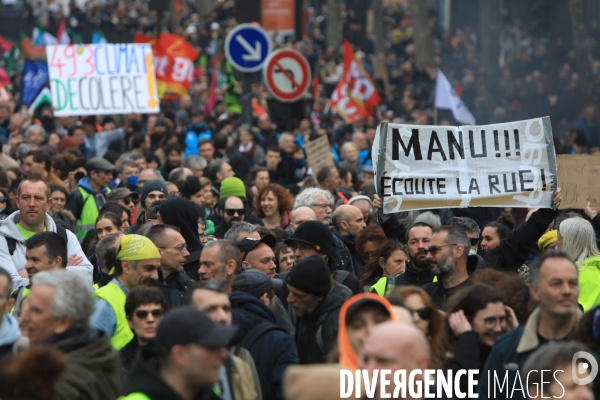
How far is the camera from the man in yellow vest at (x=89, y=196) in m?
10.6

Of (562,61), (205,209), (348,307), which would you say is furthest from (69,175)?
(562,61)

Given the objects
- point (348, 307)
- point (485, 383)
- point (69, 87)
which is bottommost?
point (485, 383)

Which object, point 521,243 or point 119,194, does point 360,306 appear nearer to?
point 521,243

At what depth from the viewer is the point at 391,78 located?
30844mm

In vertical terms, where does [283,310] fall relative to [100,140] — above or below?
below

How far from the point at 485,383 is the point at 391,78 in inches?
1030

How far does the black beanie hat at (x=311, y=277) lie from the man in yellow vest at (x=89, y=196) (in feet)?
15.0

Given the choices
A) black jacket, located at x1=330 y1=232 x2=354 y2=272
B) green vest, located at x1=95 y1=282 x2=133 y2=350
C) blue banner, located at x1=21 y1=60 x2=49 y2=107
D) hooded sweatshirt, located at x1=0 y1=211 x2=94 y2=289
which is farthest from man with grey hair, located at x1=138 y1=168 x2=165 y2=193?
blue banner, located at x1=21 y1=60 x2=49 y2=107

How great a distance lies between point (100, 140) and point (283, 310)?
35.9 feet

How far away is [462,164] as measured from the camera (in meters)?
8.26

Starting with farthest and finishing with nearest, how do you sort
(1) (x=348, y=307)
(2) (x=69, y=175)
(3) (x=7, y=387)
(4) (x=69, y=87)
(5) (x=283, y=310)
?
(4) (x=69, y=87) < (2) (x=69, y=175) < (5) (x=283, y=310) < (1) (x=348, y=307) < (3) (x=7, y=387)

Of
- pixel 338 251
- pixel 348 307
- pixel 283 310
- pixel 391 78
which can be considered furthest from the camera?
pixel 391 78

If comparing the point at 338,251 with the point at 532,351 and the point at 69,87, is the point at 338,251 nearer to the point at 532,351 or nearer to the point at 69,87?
the point at 532,351

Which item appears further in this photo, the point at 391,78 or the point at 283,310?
the point at 391,78
